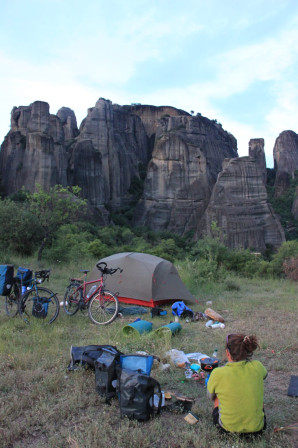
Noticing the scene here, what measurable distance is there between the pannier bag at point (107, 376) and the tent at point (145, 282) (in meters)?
4.62

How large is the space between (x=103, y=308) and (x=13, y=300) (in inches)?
67.4

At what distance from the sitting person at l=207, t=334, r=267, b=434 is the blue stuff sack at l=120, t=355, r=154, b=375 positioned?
79 centimetres

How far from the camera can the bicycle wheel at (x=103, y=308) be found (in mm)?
6969

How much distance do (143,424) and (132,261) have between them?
5.82 metres

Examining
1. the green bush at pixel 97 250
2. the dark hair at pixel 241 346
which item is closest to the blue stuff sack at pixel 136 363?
the dark hair at pixel 241 346

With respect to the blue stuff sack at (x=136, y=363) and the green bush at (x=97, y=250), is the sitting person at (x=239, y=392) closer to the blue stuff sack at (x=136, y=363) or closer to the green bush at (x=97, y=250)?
the blue stuff sack at (x=136, y=363)

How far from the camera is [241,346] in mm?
3369

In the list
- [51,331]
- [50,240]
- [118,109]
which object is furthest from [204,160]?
[51,331]

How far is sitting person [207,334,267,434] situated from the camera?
3.23 meters

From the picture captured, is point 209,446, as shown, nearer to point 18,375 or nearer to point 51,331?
point 18,375

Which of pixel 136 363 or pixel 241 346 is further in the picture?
pixel 136 363

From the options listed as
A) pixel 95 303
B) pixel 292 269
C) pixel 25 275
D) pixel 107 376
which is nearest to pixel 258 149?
pixel 292 269

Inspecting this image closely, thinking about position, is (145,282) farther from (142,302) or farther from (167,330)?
(167,330)

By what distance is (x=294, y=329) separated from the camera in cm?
669
